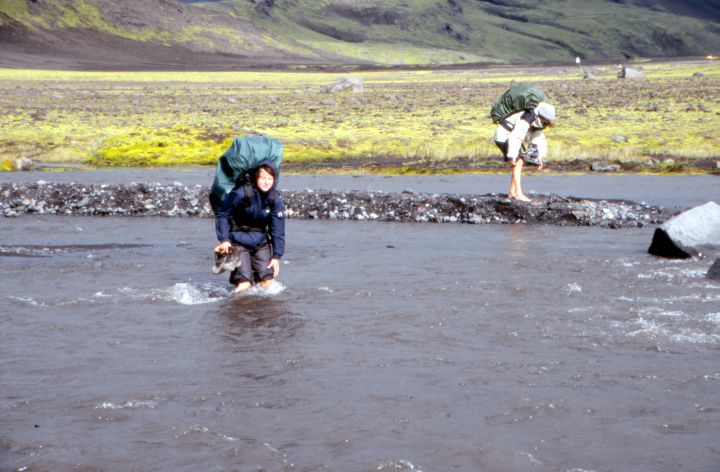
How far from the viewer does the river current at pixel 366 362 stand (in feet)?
18.2

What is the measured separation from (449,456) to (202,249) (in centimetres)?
832

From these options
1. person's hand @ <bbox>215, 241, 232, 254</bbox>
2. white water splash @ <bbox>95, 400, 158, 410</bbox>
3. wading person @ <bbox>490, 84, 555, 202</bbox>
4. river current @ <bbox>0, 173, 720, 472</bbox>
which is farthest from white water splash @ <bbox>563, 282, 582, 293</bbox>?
wading person @ <bbox>490, 84, 555, 202</bbox>

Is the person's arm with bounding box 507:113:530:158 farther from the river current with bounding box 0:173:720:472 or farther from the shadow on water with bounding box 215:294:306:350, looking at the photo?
the shadow on water with bounding box 215:294:306:350

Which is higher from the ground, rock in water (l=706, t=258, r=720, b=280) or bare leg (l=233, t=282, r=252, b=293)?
rock in water (l=706, t=258, r=720, b=280)

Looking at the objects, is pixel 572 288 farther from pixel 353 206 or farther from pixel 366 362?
pixel 353 206

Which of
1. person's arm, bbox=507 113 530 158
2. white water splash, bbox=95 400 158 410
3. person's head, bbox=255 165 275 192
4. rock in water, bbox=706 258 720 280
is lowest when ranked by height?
white water splash, bbox=95 400 158 410

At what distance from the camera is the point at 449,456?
5.44m

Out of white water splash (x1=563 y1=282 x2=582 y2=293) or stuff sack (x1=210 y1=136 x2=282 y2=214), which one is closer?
stuff sack (x1=210 y1=136 x2=282 y2=214)

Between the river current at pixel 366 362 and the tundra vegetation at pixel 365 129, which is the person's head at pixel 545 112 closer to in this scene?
the river current at pixel 366 362

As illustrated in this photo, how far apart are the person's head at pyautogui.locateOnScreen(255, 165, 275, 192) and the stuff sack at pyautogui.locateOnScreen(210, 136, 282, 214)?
6cm

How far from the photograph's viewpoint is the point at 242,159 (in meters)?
9.06

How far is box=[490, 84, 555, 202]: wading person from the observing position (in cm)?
1564

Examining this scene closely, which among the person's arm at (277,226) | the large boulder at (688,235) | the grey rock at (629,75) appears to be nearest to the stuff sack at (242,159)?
the person's arm at (277,226)

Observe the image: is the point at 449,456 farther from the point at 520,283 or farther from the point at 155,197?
the point at 155,197
